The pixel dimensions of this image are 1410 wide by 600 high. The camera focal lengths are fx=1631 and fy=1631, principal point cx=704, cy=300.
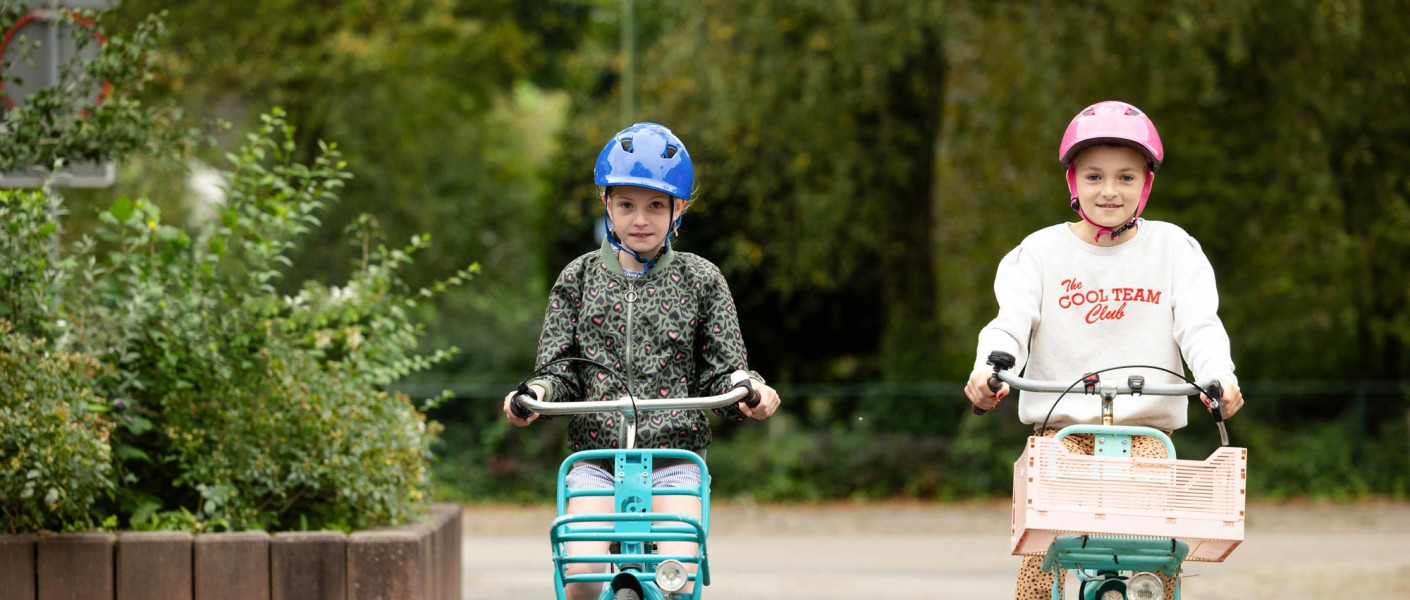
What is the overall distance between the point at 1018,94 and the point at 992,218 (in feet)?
12.8

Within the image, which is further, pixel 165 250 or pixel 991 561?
pixel 991 561

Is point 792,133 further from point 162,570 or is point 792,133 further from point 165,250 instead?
point 162,570

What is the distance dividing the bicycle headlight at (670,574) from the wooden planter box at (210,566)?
178 cm

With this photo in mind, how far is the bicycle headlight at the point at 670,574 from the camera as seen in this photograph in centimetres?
400

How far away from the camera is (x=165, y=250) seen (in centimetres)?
652

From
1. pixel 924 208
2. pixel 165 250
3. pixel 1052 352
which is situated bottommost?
pixel 1052 352

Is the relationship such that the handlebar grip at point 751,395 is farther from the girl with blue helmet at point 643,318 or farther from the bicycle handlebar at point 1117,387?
the bicycle handlebar at point 1117,387

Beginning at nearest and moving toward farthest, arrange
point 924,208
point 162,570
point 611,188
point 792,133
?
point 611,188 < point 162,570 < point 792,133 < point 924,208

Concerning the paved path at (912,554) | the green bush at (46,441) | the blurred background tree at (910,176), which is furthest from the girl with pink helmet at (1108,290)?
the blurred background tree at (910,176)

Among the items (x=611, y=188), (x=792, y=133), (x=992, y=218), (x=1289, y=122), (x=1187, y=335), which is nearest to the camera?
(x=1187, y=335)

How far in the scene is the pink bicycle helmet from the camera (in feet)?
14.6

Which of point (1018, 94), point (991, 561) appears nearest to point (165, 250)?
point (991, 561)

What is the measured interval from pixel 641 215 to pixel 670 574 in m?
1.14

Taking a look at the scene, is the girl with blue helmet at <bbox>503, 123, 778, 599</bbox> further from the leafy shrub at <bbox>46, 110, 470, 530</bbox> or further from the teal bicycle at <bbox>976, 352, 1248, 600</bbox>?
the leafy shrub at <bbox>46, 110, 470, 530</bbox>
